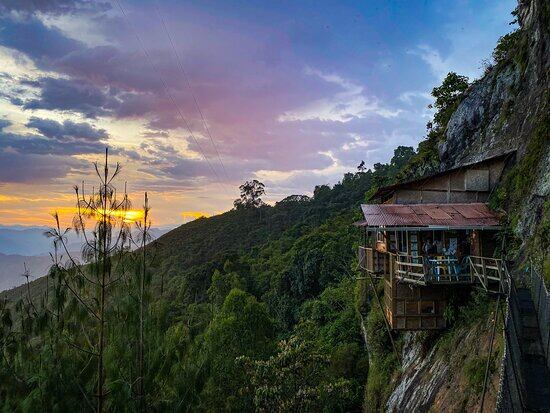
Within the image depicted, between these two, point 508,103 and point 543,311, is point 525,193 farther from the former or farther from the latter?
point 508,103

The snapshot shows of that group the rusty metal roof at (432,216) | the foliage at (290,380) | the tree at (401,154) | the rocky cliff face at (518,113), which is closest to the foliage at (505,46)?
the rocky cliff face at (518,113)

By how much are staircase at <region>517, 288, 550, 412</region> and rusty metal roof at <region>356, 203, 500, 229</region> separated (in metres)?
3.10

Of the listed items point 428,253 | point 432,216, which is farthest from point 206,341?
point 432,216

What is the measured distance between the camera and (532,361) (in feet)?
31.3

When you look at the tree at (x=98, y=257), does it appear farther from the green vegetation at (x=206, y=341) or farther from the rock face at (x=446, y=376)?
the rock face at (x=446, y=376)

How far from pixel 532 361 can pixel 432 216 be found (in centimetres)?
636

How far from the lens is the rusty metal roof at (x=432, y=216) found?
1410cm

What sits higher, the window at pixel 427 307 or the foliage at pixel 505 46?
the foliage at pixel 505 46

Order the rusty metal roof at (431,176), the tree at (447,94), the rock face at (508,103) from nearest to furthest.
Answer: the rusty metal roof at (431,176) < the rock face at (508,103) < the tree at (447,94)

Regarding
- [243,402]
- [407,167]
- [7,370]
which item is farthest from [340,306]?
[7,370]

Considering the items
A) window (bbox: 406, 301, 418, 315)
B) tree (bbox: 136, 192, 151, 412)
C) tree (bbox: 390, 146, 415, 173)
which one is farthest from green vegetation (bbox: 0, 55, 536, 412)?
tree (bbox: 390, 146, 415, 173)

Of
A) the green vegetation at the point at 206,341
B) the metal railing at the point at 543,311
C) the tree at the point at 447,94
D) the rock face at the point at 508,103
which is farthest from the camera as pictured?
the tree at the point at 447,94

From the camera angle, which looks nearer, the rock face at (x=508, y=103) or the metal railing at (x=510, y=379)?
the metal railing at (x=510, y=379)

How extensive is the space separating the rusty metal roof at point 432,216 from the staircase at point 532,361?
3095 mm
